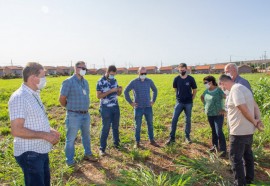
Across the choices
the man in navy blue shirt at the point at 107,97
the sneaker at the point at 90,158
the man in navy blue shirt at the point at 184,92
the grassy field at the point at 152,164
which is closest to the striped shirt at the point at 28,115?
the grassy field at the point at 152,164

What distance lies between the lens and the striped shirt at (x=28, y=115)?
9.45 ft

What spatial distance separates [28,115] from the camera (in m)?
2.96

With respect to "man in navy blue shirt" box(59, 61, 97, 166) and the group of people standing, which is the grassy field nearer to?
the group of people standing

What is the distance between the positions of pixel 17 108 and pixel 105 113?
10.7 feet

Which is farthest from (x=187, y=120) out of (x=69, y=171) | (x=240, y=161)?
(x=69, y=171)

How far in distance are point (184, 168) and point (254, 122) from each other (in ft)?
5.55

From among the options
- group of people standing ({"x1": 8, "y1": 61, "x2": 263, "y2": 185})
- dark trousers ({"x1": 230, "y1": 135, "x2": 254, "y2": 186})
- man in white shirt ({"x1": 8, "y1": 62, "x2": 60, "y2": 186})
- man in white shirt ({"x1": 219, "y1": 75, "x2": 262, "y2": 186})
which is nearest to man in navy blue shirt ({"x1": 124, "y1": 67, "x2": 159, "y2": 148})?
group of people standing ({"x1": 8, "y1": 61, "x2": 263, "y2": 185})

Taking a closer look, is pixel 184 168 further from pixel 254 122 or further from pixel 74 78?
pixel 74 78

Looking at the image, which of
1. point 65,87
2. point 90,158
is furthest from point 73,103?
point 90,158

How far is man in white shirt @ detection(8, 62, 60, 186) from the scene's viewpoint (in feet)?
9.42

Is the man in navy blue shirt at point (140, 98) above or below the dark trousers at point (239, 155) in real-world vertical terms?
above

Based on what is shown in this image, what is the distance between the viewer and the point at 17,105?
2.88 metres

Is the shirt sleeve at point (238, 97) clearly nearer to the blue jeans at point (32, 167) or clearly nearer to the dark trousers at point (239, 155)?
the dark trousers at point (239, 155)

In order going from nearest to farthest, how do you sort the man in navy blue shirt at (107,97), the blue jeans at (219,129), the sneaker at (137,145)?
the blue jeans at (219,129), the man in navy blue shirt at (107,97), the sneaker at (137,145)
